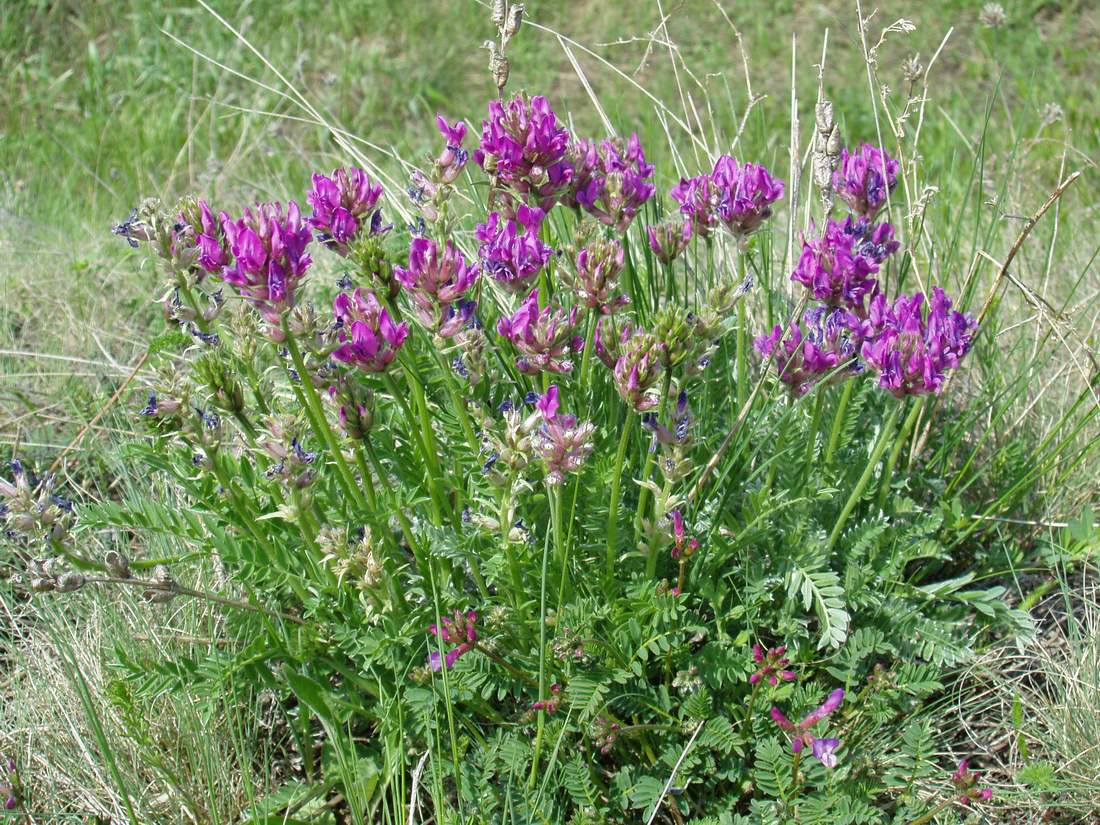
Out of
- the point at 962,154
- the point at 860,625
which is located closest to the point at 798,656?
the point at 860,625

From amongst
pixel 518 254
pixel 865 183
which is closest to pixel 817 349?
pixel 865 183

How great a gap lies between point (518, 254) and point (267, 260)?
0.45 metres

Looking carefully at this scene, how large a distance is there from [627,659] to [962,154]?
404 centimetres

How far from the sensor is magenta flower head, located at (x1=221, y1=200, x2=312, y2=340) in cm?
183

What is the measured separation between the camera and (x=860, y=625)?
2.40 metres

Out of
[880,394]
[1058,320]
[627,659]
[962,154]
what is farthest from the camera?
[962,154]

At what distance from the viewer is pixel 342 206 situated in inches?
82.2

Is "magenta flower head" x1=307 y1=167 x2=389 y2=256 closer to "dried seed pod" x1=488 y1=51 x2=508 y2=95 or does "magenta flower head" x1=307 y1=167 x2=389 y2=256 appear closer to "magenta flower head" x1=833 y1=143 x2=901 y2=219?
"dried seed pod" x1=488 y1=51 x2=508 y2=95

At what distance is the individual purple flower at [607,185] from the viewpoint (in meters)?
2.21

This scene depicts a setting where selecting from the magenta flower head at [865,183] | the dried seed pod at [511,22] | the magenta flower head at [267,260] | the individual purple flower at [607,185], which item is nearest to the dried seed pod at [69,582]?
the magenta flower head at [267,260]

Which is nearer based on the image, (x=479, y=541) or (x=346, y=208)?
(x=346, y=208)

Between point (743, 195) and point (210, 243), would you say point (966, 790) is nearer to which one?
point (743, 195)

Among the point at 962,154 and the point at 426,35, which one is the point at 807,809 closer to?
the point at 962,154

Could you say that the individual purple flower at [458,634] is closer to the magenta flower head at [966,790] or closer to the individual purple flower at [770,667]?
the individual purple flower at [770,667]
